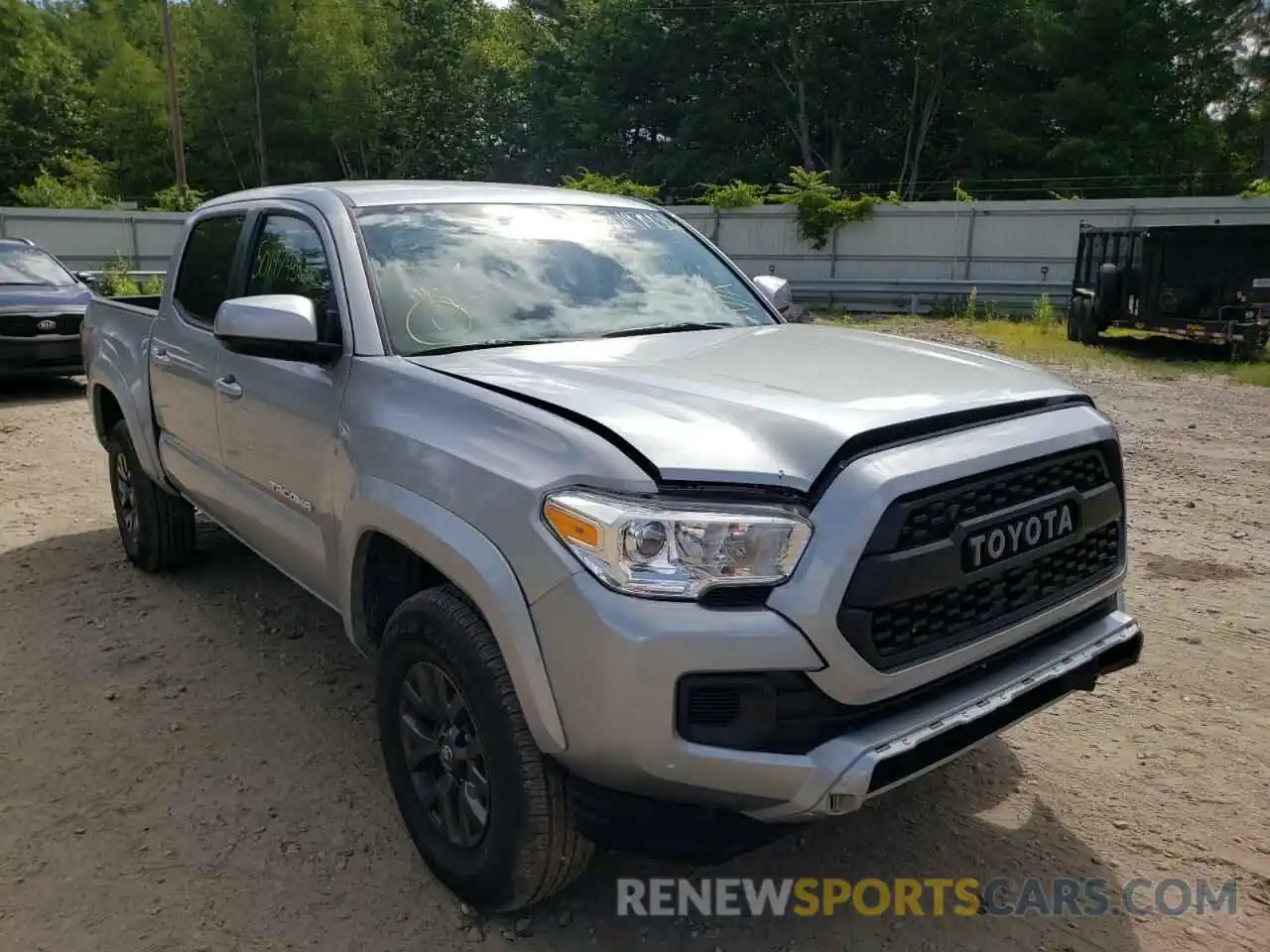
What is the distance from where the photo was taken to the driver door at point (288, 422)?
3.05m

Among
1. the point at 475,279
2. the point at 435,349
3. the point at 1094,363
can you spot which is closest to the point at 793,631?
the point at 435,349

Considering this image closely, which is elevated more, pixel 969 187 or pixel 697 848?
pixel 969 187

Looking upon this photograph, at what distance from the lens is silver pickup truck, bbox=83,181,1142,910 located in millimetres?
2078

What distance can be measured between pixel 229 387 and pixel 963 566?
8.88 feet

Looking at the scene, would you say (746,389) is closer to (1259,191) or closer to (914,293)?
(914,293)

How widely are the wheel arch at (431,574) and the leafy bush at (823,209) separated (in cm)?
2170

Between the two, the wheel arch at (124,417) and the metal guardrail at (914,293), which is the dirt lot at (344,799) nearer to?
the wheel arch at (124,417)

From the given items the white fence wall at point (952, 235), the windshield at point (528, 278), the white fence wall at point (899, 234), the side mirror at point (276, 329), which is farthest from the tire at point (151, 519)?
the white fence wall at point (899, 234)

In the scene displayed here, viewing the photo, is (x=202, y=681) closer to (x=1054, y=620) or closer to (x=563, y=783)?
(x=563, y=783)

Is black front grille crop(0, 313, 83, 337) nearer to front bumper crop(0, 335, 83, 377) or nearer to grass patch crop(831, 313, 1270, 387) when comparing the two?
front bumper crop(0, 335, 83, 377)

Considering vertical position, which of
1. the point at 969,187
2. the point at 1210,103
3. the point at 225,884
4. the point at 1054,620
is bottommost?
the point at 225,884

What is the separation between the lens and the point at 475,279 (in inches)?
127

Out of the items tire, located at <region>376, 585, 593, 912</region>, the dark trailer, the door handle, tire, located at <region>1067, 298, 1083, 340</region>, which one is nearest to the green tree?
tire, located at <region>1067, 298, 1083, 340</region>

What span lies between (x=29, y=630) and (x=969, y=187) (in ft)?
123
